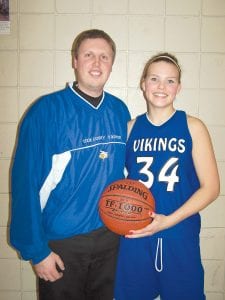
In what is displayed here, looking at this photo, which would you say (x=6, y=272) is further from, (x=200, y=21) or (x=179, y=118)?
(x=200, y=21)

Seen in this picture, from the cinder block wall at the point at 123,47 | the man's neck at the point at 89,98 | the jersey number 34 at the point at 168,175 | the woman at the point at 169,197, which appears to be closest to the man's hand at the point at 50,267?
the woman at the point at 169,197

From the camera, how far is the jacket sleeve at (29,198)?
1.16 m

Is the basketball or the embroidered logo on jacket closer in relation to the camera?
the basketball

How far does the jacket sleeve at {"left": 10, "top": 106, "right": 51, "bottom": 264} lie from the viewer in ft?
3.82

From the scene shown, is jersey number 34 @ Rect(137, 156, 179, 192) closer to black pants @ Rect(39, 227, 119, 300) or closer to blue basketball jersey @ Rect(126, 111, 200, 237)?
blue basketball jersey @ Rect(126, 111, 200, 237)

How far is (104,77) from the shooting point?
4.26ft

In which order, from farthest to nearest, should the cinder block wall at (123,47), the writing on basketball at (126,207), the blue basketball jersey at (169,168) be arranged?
the cinder block wall at (123,47), the blue basketball jersey at (169,168), the writing on basketball at (126,207)

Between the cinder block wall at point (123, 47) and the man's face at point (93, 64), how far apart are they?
45cm

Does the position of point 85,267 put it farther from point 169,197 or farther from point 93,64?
point 93,64

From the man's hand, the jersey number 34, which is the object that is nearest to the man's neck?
the jersey number 34

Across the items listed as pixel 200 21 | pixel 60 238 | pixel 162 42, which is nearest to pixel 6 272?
pixel 60 238

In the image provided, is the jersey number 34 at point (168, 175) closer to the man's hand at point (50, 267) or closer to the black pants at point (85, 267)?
the black pants at point (85, 267)

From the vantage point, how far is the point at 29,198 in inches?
46.3

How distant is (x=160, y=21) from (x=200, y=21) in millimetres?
261
